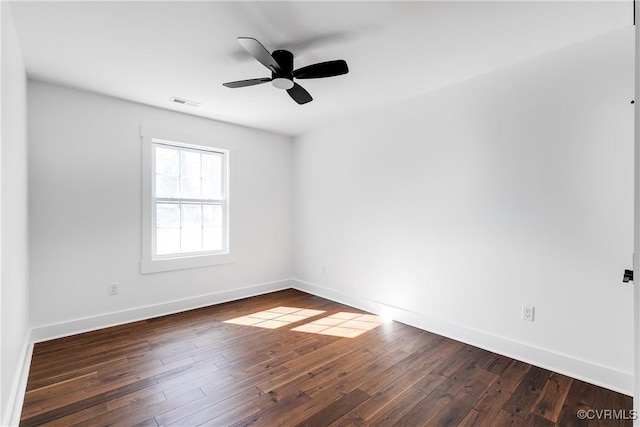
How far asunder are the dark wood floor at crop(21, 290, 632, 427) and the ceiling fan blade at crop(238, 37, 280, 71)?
2.27m

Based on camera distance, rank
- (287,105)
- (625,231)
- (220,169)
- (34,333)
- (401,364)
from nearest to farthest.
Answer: (625,231) → (401,364) → (34,333) → (287,105) → (220,169)

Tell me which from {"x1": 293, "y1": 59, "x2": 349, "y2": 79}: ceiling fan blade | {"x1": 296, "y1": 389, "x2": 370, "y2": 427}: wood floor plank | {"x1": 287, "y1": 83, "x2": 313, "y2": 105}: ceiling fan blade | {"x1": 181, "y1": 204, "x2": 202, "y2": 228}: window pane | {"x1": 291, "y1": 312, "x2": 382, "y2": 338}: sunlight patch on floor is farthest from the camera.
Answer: {"x1": 181, "y1": 204, "x2": 202, "y2": 228}: window pane

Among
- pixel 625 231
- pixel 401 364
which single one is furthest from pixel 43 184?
pixel 625 231

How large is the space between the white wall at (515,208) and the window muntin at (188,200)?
1899mm

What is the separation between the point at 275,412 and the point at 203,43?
2591 millimetres

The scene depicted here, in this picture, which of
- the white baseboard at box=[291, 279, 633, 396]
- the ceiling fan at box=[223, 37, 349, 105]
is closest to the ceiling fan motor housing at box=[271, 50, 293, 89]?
the ceiling fan at box=[223, 37, 349, 105]

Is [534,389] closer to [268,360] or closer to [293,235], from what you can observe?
[268,360]

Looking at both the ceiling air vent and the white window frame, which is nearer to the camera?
the ceiling air vent

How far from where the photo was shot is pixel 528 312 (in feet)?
8.12

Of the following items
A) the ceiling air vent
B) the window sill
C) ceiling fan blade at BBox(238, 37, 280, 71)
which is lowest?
the window sill

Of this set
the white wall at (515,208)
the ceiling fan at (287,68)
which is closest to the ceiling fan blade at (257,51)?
the ceiling fan at (287,68)

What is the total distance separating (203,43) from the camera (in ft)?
7.29

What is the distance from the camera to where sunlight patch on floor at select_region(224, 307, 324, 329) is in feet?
10.9

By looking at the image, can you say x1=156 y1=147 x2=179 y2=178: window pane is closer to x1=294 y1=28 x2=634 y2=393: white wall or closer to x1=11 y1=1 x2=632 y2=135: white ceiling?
x1=11 y1=1 x2=632 y2=135: white ceiling
